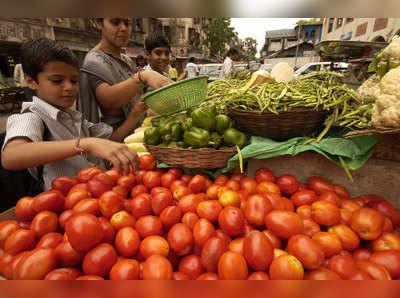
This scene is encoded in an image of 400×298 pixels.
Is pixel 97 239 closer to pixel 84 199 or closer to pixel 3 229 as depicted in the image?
pixel 84 199

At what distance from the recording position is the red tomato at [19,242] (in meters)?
1.18

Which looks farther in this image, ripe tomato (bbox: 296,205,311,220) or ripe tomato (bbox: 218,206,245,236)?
ripe tomato (bbox: 296,205,311,220)

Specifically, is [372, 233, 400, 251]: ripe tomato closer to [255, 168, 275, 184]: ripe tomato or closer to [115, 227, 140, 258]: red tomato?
[255, 168, 275, 184]: ripe tomato

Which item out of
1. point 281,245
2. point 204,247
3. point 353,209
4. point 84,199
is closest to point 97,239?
point 84,199

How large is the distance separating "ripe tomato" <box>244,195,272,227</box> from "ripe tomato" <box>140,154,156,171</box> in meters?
1.13

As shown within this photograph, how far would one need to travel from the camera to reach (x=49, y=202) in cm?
144

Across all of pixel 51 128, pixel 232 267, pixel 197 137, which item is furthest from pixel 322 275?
pixel 51 128

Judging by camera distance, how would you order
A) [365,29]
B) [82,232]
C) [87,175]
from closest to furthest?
[82,232], [87,175], [365,29]

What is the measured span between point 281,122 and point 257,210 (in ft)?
2.95

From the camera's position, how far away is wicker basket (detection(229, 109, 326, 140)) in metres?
1.80

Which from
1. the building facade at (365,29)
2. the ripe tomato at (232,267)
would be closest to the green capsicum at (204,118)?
the ripe tomato at (232,267)

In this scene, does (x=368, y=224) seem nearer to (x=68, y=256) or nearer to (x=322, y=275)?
(x=322, y=275)

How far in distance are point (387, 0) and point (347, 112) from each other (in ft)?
4.69

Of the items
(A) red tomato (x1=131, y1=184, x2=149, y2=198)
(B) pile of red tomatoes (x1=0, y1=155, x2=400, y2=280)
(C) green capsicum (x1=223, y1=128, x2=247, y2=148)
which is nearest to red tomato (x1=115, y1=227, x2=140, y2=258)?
(B) pile of red tomatoes (x1=0, y1=155, x2=400, y2=280)
